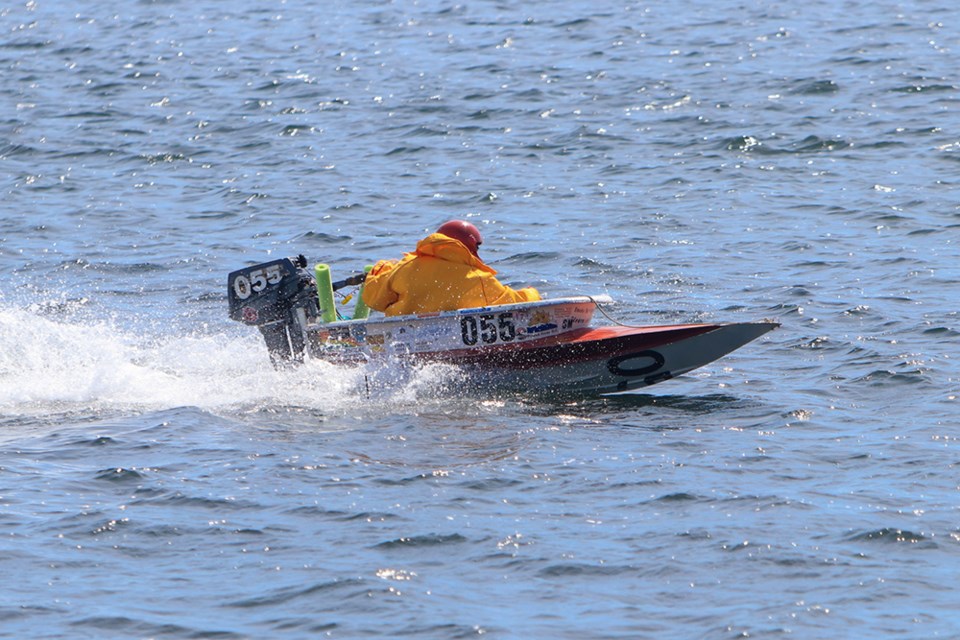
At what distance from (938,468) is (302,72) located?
18.5m

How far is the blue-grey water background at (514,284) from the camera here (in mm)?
8164

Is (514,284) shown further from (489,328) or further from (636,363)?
(636,363)

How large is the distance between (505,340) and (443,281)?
2.23 ft

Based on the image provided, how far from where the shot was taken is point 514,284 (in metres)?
15.6

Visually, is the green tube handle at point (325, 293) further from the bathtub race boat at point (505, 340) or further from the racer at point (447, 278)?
the racer at point (447, 278)

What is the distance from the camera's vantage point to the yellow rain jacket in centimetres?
1202

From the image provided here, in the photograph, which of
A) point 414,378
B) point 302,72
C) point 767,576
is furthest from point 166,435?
point 302,72

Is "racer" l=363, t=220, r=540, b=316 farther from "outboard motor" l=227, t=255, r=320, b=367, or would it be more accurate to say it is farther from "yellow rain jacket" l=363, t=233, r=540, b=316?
"outboard motor" l=227, t=255, r=320, b=367

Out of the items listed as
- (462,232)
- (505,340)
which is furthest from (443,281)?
(505,340)

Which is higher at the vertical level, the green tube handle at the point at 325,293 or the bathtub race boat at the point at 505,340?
the green tube handle at the point at 325,293

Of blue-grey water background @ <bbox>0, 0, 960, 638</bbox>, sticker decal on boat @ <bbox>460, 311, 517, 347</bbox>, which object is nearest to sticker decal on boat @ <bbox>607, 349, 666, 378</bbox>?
blue-grey water background @ <bbox>0, 0, 960, 638</bbox>

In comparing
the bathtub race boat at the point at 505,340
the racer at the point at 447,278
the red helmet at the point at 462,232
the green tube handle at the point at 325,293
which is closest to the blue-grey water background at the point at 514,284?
the bathtub race boat at the point at 505,340

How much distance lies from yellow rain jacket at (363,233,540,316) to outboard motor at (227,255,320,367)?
0.78 metres

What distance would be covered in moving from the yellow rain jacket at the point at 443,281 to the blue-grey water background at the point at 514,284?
634mm
